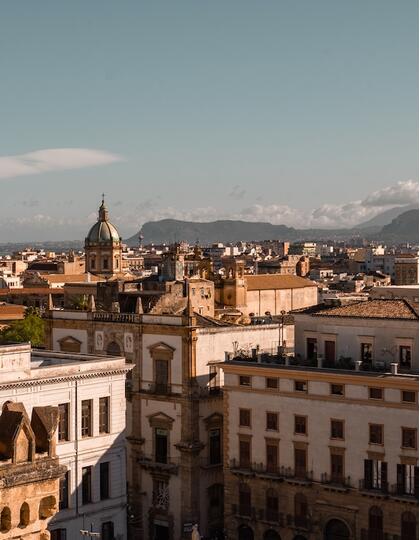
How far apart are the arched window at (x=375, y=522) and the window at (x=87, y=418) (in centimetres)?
1279

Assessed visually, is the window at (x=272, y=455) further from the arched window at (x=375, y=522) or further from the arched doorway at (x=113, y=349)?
the arched doorway at (x=113, y=349)

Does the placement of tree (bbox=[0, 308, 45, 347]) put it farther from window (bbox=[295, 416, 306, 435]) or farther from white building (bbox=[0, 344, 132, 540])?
white building (bbox=[0, 344, 132, 540])

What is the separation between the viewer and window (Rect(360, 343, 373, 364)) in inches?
2078

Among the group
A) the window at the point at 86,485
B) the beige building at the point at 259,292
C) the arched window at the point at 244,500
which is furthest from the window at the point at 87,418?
the beige building at the point at 259,292

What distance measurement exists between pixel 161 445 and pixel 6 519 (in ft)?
140

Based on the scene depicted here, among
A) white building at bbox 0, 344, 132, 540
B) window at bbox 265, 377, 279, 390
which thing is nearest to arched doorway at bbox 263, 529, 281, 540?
window at bbox 265, 377, 279, 390

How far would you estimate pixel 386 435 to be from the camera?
48.7 meters

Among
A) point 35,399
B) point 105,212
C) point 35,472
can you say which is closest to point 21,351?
point 35,399

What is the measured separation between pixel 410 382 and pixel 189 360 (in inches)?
580

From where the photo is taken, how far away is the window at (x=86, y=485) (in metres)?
47.4

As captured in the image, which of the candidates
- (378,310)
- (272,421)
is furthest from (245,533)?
(378,310)

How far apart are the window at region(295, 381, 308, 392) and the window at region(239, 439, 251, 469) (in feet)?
13.2

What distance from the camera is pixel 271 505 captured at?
52.9 m

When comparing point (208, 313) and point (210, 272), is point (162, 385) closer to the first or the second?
point (208, 313)
